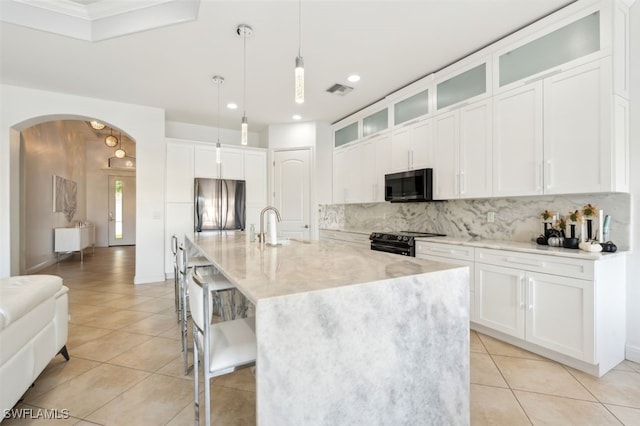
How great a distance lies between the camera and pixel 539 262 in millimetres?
2342

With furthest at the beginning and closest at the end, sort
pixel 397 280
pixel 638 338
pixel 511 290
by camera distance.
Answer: pixel 511 290 → pixel 638 338 → pixel 397 280

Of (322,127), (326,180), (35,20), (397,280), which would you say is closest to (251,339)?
(397,280)

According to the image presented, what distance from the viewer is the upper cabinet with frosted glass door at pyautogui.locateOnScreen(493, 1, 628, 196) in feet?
7.16

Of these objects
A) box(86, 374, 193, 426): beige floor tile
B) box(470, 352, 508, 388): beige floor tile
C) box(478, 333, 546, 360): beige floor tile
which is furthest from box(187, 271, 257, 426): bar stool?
box(478, 333, 546, 360): beige floor tile

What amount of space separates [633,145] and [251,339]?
9.99 ft

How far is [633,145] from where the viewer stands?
2295 mm

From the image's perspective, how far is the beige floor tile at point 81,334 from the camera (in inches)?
104

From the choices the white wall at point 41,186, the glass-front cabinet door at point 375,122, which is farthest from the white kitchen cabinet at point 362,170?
the white wall at point 41,186

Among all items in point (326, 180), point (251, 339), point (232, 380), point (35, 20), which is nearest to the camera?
point (251, 339)

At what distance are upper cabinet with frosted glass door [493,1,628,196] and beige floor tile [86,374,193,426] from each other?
120 inches

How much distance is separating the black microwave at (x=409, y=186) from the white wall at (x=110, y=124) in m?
3.63

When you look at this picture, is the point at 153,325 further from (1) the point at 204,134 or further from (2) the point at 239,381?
(1) the point at 204,134

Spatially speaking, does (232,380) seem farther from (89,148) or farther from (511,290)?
(89,148)

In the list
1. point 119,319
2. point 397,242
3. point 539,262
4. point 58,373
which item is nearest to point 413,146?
point 397,242
